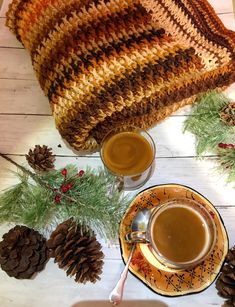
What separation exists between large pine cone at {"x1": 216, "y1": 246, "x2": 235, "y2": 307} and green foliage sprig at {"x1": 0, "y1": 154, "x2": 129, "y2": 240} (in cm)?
18

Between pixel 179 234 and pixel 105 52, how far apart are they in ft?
1.03

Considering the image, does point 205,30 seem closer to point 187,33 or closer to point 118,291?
point 187,33

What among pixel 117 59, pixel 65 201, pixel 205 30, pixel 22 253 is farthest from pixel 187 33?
pixel 22 253

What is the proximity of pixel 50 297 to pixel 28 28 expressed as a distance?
47 centimetres

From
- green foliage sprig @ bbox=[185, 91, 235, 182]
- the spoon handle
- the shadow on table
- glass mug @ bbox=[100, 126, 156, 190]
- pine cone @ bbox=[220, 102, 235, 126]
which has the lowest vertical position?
the shadow on table

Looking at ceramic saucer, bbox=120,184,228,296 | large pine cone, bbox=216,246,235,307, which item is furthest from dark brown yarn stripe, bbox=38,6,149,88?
large pine cone, bbox=216,246,235,307

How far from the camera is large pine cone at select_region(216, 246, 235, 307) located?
57cm

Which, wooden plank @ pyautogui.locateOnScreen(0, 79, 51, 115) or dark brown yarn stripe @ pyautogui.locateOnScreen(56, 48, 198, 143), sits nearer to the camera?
dark brown yarn stripe @ pyautogui.locateOnScreen(56, 48, 198, 143)

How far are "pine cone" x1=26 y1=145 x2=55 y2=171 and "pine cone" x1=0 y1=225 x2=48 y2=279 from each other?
0.11 m

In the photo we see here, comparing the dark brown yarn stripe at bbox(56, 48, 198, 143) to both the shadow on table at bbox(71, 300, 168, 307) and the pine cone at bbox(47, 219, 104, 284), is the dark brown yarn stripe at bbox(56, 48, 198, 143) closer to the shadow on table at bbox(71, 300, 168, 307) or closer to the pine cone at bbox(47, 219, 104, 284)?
the pine cone at bbox(47, 219, 104, 284)

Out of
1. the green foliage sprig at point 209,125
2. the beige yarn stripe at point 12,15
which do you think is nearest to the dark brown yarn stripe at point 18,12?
the beige yarn stripe at point 12,15

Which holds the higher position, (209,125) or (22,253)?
(209,125)

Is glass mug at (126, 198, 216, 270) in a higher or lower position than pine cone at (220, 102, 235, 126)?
lower

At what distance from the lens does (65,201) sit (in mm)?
A: 643
